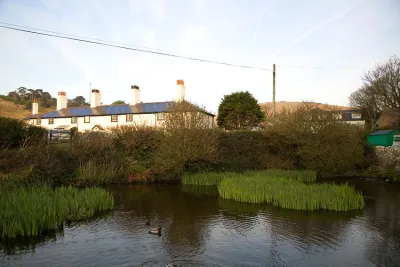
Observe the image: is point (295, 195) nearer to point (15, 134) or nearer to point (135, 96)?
point (15, 134)

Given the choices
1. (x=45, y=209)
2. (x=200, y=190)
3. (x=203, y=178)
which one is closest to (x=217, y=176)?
(x=203, y=178)

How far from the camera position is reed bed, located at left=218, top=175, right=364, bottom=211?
11758 millimetres

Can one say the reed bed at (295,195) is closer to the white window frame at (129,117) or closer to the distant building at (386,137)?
the distant building at (386,137)

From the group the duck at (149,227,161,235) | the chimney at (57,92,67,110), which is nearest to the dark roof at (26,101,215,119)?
the chimney at (57,92,67,110)

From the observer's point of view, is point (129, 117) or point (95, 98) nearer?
point (129, 117)

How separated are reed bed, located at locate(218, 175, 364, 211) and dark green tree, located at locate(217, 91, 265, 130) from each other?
24891mm

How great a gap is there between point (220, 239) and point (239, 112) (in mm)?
31569

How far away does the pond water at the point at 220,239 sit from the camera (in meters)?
7.34

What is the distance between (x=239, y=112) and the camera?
130ft

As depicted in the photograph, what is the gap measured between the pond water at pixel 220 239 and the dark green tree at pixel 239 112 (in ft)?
87.5

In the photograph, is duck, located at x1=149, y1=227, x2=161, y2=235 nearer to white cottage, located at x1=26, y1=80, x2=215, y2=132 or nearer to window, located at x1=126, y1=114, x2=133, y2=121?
white cottage, located at x1=26, y1=80, x2=215, y2=132

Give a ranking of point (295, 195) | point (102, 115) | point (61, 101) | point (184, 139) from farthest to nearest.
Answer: point (61, 101) < point (102, 115) < point (184, 139) < point (295, 195)

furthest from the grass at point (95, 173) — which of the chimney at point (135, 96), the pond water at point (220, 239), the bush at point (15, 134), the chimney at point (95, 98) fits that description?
the chimney at point (95, 98)

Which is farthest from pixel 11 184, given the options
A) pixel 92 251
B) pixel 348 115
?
pixel 348 115
